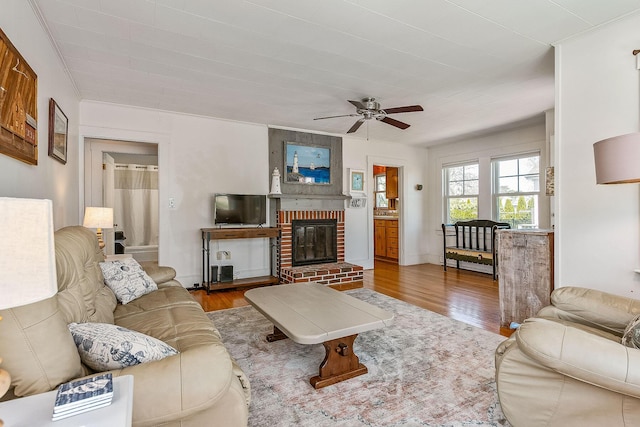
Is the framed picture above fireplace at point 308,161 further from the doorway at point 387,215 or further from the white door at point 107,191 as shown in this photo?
the white door at point 107,191

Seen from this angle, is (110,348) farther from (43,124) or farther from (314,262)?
(314,262)

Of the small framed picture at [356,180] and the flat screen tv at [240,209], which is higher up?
the small framed picture at [356,180]

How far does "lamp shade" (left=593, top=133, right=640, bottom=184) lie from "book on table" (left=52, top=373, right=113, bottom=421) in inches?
90.9

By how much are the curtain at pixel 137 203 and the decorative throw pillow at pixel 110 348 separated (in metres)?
6.27

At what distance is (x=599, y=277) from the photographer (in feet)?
8.02

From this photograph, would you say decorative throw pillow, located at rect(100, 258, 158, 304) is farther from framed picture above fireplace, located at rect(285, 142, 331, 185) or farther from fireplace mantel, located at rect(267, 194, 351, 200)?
framed picture above fireplace, located at rect(285, 142, 331, 185)

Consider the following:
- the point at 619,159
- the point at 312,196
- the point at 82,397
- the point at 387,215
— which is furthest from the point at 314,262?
the point at 82,397

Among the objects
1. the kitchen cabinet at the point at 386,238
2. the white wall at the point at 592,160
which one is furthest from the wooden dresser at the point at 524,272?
the kitchen cabinet at the point at 386,238

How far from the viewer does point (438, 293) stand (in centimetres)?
441

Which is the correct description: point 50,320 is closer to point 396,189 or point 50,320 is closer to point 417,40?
point 417,40

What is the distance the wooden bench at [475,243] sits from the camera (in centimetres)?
533

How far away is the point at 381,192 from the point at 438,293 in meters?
4.21

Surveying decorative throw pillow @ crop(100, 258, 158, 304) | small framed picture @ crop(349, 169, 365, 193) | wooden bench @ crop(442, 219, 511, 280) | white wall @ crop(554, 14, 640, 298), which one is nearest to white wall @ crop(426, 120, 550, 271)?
wooden bench @ crop(442, 219, 511, 280)

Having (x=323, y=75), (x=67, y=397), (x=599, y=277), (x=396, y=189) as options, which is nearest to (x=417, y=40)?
(x=323, y=75)
